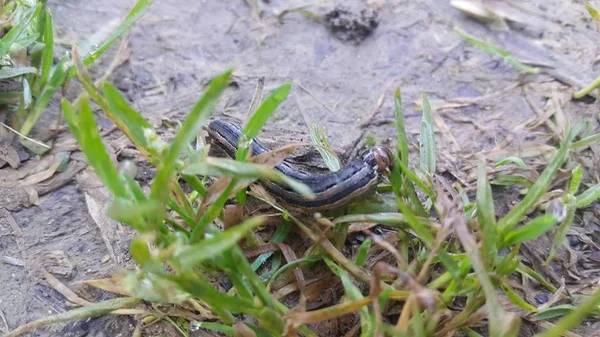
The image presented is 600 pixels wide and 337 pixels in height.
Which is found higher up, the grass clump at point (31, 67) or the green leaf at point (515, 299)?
the grass clump at point (31, 67)

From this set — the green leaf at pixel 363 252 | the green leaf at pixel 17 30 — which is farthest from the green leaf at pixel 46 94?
the green leaf at pixel 363 252

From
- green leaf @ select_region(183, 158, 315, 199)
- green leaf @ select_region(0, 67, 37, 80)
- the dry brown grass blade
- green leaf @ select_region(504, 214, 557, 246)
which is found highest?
green leaf @ select_region(183, 158, 315, 199)

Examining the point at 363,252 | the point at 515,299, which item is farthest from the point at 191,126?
the point at 515,299

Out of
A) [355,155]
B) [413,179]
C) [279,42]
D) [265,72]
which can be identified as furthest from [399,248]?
[279,42]

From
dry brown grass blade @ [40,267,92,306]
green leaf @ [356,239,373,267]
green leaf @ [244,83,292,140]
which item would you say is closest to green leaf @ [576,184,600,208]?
green leaf @ [356,239,373,267]

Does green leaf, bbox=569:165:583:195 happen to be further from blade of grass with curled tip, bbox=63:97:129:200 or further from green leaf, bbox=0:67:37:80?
green leaf, bbox=0:67:37:80

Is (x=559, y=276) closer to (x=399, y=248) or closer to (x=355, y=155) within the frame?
(x=399, y=248)

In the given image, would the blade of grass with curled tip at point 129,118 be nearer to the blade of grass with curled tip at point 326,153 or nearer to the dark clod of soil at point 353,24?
the blade of grass with curled tip at point 326,153

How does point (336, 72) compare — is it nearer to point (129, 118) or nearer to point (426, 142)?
point (426, 142)
